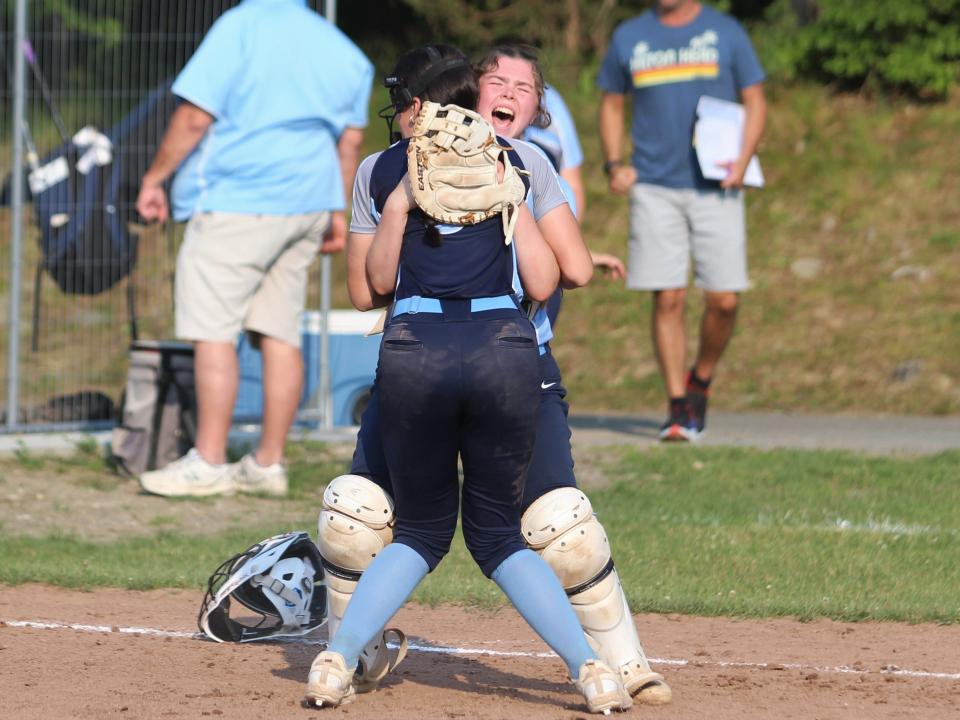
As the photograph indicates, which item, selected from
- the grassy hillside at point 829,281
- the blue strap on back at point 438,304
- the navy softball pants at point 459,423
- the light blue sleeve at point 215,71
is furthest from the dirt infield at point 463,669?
the grassy hillside at point 829,281

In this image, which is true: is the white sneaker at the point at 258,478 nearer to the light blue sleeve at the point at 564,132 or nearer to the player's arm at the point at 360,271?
the light blue sleeve at the point at 564,132

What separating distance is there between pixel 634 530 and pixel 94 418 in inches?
154

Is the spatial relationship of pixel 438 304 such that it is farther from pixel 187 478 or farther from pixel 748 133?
pixel 748 133

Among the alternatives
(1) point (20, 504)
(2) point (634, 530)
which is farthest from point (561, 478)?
A: (1) point (20, 504)

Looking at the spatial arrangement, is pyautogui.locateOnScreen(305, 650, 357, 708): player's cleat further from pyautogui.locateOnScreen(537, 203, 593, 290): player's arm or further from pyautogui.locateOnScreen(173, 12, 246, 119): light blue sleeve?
pyautogui.locateOnScreen(173, 12, 246, 119): light blue sleeve

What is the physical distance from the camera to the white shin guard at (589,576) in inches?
173

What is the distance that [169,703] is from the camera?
4449 mm

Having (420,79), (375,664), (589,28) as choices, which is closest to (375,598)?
(375,664)

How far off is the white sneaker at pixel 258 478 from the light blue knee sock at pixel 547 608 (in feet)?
12.9

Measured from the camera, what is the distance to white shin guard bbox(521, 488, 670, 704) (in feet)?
14.4

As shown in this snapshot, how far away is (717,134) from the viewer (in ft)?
30.2

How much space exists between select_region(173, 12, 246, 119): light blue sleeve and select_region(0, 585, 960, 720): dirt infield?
2.60 m

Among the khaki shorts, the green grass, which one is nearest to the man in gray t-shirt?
the green grass

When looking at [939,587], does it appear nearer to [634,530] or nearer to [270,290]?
[634,530]
